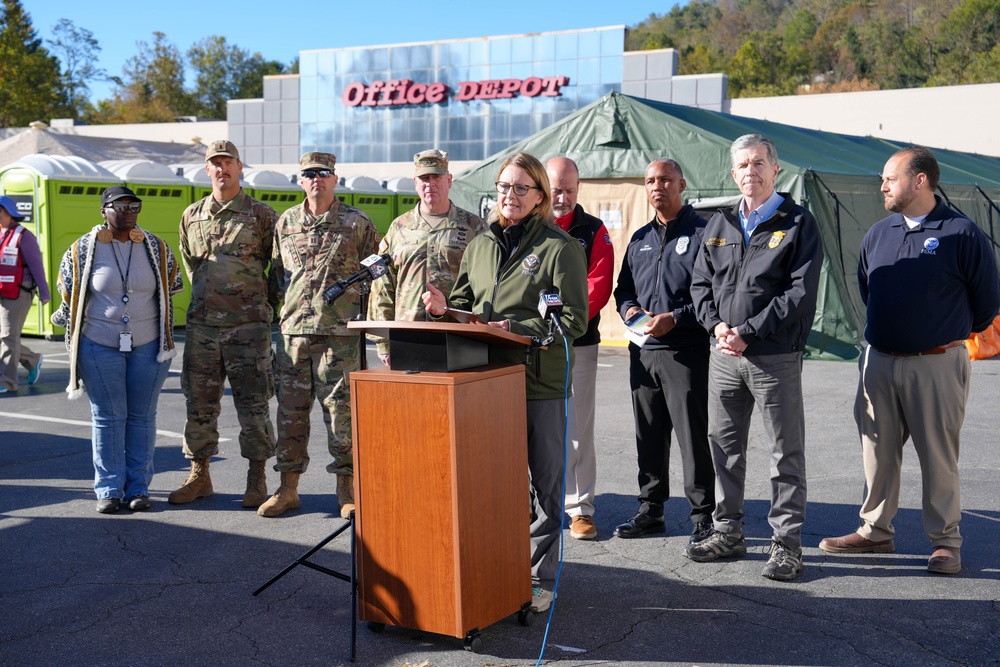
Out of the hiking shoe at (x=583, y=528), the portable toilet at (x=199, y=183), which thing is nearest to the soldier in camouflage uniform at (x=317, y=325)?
Result: the hiking shoe at (x=583, y=528)

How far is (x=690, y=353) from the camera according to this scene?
Answer: 5.62 meters

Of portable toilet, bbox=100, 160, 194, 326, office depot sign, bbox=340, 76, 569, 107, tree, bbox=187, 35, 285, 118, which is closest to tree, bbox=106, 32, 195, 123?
tree, bbox=187, 35, 285, 118

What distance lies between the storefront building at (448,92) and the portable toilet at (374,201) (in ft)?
83.9

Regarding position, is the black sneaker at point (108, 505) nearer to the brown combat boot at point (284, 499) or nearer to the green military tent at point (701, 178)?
the brown combat boot at point (284, 499)

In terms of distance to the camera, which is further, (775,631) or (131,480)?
(131,480)

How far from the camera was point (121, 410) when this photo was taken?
6402 millimetres

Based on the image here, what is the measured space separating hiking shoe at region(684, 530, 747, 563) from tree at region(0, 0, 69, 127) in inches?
2201

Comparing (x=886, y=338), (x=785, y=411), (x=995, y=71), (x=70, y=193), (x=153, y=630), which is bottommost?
(x=153, y=630)

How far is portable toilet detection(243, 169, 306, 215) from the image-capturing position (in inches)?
761

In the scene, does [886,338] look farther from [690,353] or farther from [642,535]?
[642,535]

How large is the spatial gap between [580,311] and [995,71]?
6373 cm

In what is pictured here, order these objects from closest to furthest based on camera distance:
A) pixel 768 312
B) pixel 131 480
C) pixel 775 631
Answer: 1. pixel 775 631
2. pixel 768 312
3. pixel 131 480

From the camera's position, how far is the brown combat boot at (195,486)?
652 centimetres

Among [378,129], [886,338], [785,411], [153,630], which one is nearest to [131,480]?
[153,630]
